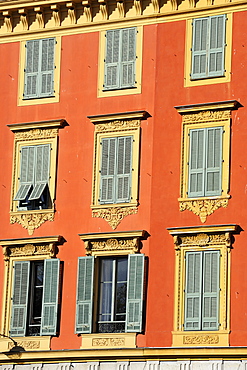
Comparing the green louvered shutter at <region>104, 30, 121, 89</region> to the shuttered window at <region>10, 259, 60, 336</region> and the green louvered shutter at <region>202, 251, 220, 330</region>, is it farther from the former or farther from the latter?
the green louvered shutter at <region>202, 251, 220, 330</region>

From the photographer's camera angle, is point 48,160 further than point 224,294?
Yes

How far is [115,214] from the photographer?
39.2 m

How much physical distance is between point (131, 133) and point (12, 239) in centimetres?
508

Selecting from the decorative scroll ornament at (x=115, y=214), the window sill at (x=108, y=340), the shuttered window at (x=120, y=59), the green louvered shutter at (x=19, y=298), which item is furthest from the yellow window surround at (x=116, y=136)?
the window sill at (x=108, y=340)

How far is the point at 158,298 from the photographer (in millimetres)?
38031

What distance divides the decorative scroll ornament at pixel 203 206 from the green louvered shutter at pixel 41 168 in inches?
192

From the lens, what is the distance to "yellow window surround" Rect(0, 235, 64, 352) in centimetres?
3947

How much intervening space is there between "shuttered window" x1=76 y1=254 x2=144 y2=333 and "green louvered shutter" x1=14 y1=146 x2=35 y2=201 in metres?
3.20

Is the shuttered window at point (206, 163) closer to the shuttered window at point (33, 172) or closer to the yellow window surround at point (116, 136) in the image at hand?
the yellow window surround at point (116, 136)

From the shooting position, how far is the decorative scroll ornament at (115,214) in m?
39.1

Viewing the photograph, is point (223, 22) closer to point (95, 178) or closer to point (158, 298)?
point (95, 178)

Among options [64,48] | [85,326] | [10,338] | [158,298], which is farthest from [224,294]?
[64,48]

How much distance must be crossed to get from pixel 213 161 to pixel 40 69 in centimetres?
704

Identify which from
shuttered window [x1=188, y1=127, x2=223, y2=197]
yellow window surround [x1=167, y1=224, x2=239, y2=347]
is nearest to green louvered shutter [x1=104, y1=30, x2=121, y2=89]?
shuttered window [x1=188, y1=127, x2=223, y2=197]
